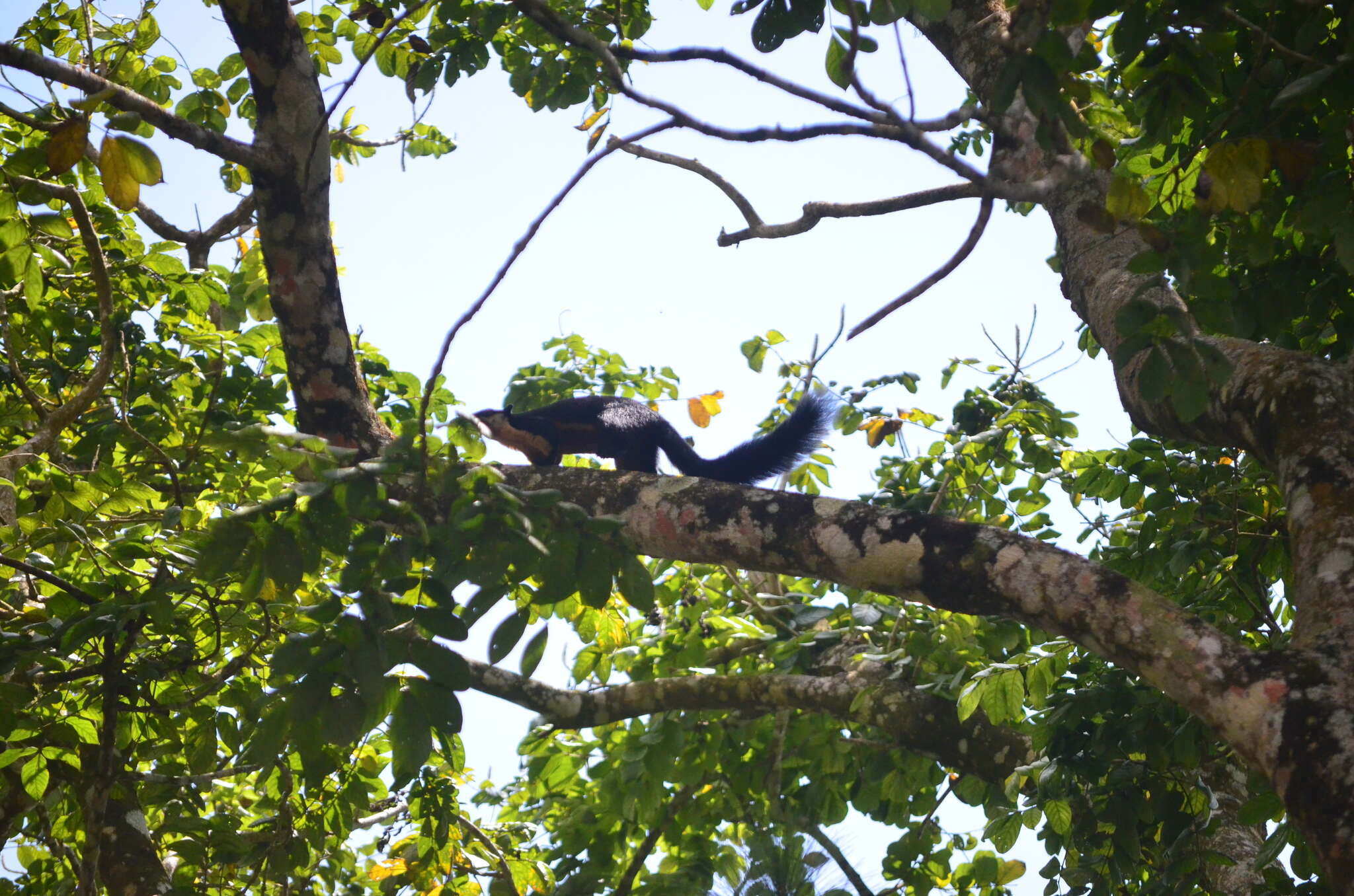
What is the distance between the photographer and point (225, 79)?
4051mm

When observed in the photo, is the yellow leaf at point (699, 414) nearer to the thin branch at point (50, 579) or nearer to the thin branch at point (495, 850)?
the thin branch at point (495, 850)

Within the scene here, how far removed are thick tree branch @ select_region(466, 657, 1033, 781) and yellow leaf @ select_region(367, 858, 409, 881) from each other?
0.71 m

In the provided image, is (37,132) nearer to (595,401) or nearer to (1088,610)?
(595,401)

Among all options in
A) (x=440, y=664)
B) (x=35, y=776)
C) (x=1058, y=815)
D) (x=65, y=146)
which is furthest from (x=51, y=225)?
(x=1058, y=815)

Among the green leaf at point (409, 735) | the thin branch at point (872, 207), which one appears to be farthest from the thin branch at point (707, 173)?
the green leaf at point (409, 735)

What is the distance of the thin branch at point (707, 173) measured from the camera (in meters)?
2.31

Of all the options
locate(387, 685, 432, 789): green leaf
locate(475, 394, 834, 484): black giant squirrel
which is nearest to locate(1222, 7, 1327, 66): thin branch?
locate(387, 685, 432, 789): green leaf

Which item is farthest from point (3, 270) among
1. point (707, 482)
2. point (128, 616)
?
point (707, 482)

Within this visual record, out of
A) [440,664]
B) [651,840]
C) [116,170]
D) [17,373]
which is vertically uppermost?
[17,373]

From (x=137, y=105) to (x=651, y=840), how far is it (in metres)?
2.88

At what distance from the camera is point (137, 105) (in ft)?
8.06

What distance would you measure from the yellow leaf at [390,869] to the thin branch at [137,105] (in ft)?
8.30

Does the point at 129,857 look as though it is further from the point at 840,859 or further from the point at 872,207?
the point at 872,207

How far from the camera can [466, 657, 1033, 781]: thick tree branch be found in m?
3.52
